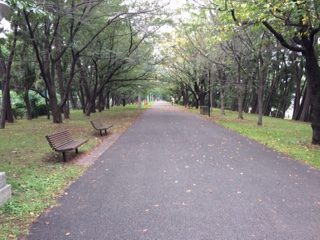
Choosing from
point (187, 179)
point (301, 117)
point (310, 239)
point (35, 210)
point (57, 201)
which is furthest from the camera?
point (301, 117)

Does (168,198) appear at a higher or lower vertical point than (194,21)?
lower

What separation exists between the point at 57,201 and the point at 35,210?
427 millimetres

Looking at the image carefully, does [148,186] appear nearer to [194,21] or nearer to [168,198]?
[168,198]

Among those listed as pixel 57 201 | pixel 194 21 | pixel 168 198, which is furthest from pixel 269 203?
pixel 194 21

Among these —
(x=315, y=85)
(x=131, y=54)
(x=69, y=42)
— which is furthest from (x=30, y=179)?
(x=131, y=54)

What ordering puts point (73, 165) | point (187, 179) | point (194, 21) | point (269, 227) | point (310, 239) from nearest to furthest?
point (310, 239) < point (269, 227) < point (187, 179) < point (73, 165) < point (194, 21)

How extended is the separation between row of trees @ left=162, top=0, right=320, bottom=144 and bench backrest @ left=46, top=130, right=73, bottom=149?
5578mm

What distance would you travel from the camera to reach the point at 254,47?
1491cm

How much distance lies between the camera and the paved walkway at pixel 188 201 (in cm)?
351

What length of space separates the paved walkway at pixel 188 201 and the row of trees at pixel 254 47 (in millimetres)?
4085

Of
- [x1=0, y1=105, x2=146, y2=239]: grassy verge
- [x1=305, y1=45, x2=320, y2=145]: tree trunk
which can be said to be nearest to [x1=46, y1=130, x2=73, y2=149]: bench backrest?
[x1=0, y1=105, x2=146, y2=239]: grassy verge

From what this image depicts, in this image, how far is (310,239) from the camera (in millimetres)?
3318

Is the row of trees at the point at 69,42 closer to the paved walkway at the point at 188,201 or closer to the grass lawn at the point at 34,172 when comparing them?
the grass lawn at the point at 34,172

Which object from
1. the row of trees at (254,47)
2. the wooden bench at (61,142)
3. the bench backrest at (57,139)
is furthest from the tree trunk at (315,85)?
the bench backrest at (57,139)
